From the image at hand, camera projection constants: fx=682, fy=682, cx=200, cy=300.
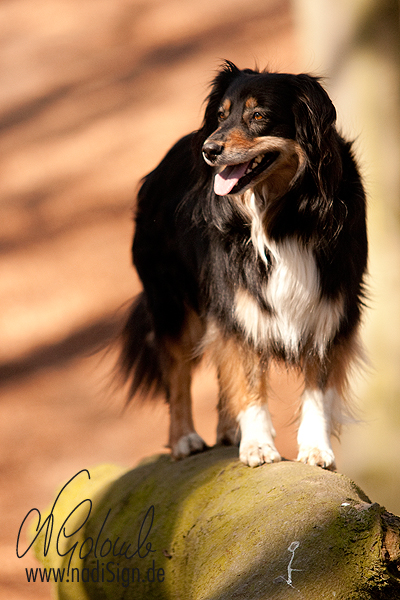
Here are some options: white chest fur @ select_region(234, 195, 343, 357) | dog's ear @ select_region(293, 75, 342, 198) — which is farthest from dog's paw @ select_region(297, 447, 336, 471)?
dog's ear @ select_region(293, 75, 342, 198)

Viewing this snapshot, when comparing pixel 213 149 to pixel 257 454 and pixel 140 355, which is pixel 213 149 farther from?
pixel 140 355

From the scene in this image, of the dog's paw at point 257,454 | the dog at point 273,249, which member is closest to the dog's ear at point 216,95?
the dog at point 273,249

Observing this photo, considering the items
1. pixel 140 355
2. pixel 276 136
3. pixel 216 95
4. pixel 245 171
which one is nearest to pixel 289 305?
pixel 245 171

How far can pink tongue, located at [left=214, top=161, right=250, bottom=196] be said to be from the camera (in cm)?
282

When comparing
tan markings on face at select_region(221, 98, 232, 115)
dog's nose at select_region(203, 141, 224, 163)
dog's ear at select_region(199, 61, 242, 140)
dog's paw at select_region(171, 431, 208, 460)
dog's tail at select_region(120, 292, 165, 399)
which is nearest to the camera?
dog's nose at select_region(203, 141, 224, 163)

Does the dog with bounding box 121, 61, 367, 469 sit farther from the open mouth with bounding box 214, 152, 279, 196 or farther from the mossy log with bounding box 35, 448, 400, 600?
the mossy log with bounding box 35, 448, 400, 600

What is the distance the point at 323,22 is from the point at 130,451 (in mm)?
4428

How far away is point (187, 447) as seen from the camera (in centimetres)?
342

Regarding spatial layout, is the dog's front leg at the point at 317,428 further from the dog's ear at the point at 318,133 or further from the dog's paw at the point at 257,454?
the dog's ear at the point at 318,133

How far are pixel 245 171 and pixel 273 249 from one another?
36cm

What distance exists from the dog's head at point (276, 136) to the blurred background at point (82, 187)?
12.4 ft

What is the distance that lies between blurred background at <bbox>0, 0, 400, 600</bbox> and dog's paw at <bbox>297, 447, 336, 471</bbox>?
3.73 meters

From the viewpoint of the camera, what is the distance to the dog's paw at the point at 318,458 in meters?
2.80

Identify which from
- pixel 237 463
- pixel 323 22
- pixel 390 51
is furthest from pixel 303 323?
pixel 323 22
